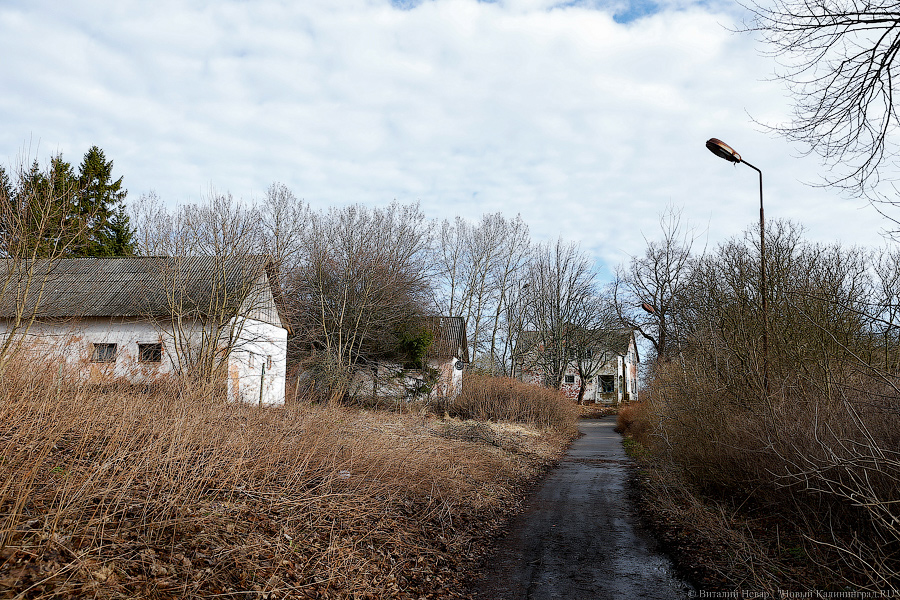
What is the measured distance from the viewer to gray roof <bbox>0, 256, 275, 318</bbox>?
690 inches

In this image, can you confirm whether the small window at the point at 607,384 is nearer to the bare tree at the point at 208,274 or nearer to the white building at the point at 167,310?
the white building at the point at 167,310

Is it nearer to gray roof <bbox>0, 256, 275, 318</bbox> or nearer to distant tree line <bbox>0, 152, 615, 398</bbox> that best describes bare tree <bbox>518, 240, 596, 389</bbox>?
distant tree line <bbox>0, 152, 615, 398</bbox>

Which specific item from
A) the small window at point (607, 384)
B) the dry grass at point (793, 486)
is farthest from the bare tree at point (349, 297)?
the small window at point (607, 384)

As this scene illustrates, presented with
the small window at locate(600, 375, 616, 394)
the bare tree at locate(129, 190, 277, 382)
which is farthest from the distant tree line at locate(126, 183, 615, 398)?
the small window at locate(600, 375, 616, 394)

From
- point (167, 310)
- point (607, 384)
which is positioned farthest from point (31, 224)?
point (607, 384)

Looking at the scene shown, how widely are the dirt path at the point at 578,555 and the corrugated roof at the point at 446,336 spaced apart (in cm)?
1712

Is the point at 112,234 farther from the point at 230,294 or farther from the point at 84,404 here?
the point at 84,404

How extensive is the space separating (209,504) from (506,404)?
20166 mm

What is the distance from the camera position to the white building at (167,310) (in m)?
17.1

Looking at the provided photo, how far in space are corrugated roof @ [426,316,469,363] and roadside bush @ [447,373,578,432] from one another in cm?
330

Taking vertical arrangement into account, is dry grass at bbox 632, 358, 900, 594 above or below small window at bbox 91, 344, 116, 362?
below

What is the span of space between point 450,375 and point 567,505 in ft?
60.8

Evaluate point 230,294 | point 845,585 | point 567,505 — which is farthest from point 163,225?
point 845,585

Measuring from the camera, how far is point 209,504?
244 inches
